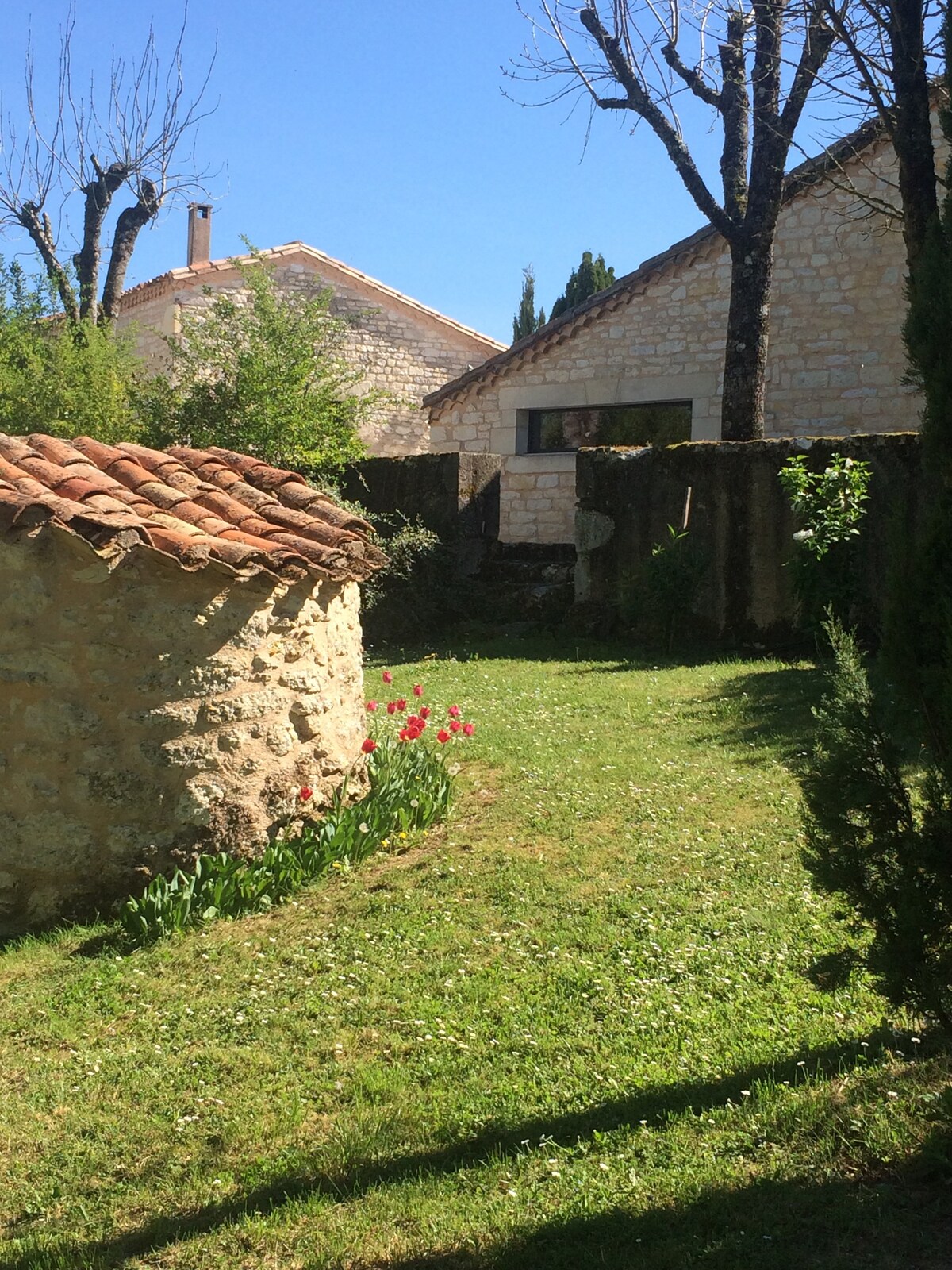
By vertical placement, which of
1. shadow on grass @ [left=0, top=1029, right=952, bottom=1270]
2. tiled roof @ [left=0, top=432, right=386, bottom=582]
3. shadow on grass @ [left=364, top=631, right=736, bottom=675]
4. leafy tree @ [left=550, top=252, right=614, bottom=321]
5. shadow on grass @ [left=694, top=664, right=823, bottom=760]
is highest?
leafy tree @ [left=550, top=252, right=614, bottom=321]

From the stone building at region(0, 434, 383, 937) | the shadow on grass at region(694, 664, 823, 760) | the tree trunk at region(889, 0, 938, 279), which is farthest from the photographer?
the tree trunk at region(889, 0, 938, 279)

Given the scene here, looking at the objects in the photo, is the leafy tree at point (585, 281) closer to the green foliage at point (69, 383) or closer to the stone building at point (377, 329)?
the stone building at point (377, 329)

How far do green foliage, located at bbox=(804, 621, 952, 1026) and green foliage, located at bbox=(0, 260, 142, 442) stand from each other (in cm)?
1351

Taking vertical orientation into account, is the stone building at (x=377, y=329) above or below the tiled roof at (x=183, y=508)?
above

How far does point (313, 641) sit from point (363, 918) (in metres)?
1.58

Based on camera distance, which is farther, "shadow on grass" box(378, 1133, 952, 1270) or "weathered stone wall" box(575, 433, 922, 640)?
"weathered stone wall" box(575, 433, 922, 640)

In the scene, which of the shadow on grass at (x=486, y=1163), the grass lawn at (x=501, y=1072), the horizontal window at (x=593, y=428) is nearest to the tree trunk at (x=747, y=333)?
the horizontal window at (x=593, y=428)

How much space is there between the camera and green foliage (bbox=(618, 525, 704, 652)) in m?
11.2

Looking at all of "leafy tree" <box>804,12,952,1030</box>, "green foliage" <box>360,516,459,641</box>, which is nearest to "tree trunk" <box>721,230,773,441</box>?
"green foliage" <box>360,516,459,641</box>

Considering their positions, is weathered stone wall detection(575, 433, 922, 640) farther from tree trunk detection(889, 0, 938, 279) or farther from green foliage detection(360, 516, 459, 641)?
tree trunk detection(889, 0, 938, 279)

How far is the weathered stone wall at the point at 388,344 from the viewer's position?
24.7m

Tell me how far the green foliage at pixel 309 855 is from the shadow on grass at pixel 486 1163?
205 cm

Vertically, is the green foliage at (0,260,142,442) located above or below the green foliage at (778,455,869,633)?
above

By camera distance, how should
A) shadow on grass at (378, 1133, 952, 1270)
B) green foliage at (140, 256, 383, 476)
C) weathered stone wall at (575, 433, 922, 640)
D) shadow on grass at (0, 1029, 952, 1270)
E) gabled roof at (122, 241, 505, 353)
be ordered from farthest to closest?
gabled roof at (122, 241, 505, 353) → green foliage at (140, 256, 383, 476) → weathered stone wall at (575, 433, 922, 640) → shadow on grass at (0, 1029, 952, 1270) → shadow on grass at (378, 1133, 952, 1270)
